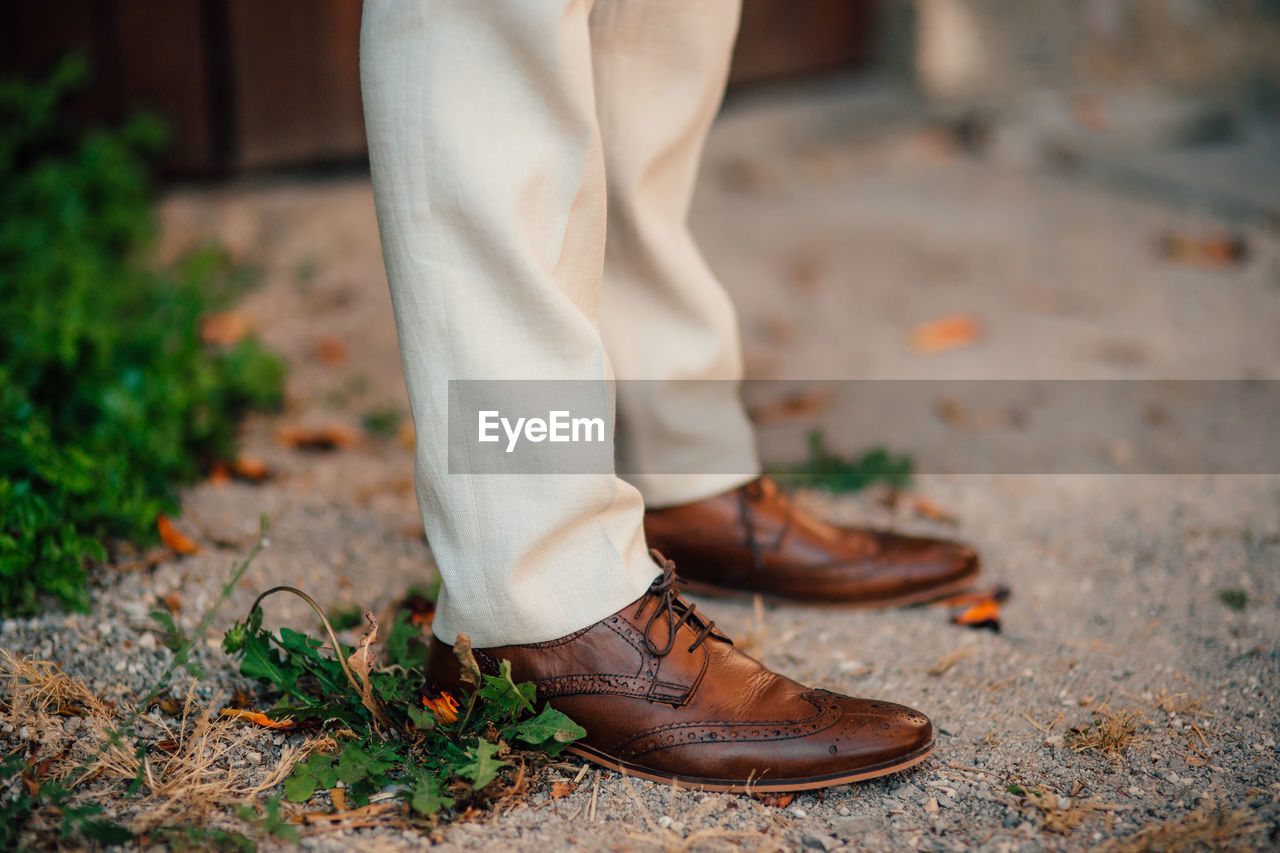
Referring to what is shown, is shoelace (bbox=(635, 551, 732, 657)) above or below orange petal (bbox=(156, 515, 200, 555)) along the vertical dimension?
above

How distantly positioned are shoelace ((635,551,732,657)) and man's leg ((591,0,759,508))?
29cm

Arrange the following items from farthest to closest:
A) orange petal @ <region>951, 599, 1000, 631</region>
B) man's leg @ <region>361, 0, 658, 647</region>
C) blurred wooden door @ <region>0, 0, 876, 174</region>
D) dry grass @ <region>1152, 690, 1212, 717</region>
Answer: blurred wooden door @ <region>0, 0, 876, 174</region>, orange petal @ <region>951, 599, 1000, 631</region>, dry grass @ <region>1152, 690, 1212, 717</region>, man's leg @ <region>361, 0, 658, 647</region>

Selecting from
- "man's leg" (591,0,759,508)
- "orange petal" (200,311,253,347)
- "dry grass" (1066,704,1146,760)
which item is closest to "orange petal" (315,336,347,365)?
"orange petal" (200,311,253,347)

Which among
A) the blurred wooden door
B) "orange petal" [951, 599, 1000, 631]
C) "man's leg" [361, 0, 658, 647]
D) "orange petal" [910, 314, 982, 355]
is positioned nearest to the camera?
"man's leg" [361, 0, 658, 647]

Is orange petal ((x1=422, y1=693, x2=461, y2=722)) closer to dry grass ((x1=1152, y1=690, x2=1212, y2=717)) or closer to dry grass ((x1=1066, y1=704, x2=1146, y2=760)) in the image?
dry grass ((x1=1066, y1=704, x2=1146, y2=760))

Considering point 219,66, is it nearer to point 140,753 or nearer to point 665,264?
point 665,264

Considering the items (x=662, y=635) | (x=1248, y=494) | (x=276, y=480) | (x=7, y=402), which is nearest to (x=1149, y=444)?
(x=1248, y=494)

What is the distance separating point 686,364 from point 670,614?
40cm

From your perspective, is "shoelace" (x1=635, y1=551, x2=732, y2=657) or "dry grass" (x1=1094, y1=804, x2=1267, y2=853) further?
"shoelace" (x1=635, y1=551, x2=732, y2=657)


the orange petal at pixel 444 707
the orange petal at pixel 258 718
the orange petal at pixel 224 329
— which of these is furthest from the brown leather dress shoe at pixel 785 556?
the orange petal at pixel 224 329

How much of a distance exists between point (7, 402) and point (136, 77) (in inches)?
61.2

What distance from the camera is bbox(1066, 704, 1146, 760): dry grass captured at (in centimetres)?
107

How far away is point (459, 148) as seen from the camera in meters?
0.88

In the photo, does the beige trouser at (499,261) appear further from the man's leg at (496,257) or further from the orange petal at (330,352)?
the orange petal at (330,352)
